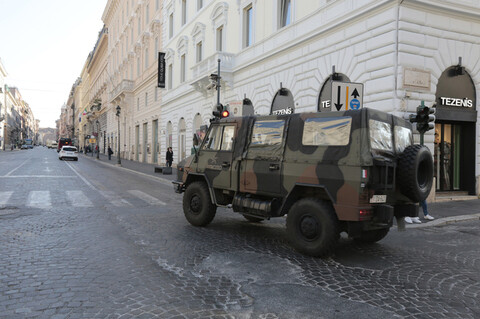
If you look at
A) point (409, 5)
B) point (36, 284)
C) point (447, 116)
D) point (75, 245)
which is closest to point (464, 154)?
point (447, 116)

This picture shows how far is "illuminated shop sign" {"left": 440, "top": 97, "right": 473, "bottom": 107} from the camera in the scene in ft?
39.6

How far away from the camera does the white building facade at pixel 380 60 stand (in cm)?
1126

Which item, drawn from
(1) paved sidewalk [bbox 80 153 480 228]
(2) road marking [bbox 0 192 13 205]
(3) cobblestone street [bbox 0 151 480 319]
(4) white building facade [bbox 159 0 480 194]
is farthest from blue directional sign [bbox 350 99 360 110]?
(2) road marking [bbox 0 192 13 205]

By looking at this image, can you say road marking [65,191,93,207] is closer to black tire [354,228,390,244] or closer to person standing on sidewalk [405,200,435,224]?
black tire [354,228,390,244]

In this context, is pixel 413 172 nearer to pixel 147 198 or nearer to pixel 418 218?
pixel 418 218

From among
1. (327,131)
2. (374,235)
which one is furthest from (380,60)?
(327,131)

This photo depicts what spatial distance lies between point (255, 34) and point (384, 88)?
29.7 ft

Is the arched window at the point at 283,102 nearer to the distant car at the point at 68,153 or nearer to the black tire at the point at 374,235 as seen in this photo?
the black tire at the point at 374,235

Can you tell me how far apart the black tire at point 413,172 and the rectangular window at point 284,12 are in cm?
1253

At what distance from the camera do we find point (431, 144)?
38.2ft

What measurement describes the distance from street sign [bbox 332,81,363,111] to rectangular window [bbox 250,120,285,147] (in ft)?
10.4

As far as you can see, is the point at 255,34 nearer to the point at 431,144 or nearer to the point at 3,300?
the point at 431,144

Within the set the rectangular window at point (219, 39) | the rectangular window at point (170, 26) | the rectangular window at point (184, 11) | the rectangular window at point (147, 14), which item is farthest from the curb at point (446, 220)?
the rectangular window at point (147, 14)

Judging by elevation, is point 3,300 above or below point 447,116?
below
